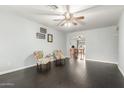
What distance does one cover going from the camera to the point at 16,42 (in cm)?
362

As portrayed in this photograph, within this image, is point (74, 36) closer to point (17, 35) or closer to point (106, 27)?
point (106, 27)

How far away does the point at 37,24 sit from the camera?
15.5 feet

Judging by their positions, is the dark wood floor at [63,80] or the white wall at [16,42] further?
the white wall at [16,42]

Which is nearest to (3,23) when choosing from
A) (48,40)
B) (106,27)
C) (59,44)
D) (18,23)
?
(18,23)

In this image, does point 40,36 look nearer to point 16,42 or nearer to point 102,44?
point 16,42

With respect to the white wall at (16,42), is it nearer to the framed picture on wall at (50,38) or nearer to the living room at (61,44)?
the living room at (61,44)

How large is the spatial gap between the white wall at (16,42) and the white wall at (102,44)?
10.8 ft

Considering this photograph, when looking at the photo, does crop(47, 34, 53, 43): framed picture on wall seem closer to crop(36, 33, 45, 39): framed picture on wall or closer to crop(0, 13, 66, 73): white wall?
crop(36, 33, 45, 39): framed picture on wall

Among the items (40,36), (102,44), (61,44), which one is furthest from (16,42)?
(102,44)

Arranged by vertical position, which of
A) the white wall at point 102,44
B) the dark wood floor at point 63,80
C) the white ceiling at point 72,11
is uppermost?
the white ceiling at point 72,11

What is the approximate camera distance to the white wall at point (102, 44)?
16.8 ft

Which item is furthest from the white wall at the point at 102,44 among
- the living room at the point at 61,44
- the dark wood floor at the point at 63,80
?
the dark wood floor at the point at 63,80

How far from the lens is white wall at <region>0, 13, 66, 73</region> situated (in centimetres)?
318

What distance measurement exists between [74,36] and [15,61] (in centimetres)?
492
